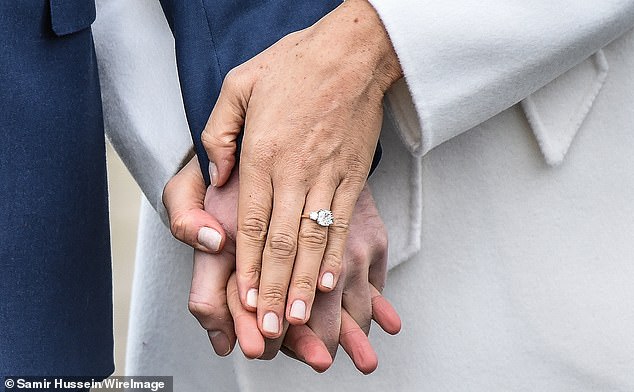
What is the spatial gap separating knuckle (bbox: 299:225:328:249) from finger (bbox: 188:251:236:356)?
9 cm

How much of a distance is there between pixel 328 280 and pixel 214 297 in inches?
4.2

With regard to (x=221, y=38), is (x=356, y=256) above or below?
below

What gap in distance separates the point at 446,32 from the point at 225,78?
207 mm

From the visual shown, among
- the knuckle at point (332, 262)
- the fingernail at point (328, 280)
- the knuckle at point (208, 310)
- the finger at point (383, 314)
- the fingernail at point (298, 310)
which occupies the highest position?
the knuckle at point (332, 262)

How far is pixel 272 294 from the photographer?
85 cm

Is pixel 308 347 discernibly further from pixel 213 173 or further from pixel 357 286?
pixel 213 173

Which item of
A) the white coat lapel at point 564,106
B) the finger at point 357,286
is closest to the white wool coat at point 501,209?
the white coat lapel at point 564,106

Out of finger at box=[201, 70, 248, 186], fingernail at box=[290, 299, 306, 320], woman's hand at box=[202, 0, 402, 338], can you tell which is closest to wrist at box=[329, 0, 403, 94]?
woman's hand at box=[202, 0, 402, 338]

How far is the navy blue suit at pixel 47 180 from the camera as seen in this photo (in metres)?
0.89

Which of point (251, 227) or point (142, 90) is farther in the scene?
point (142, 90)

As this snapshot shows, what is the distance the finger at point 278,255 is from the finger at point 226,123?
7cm

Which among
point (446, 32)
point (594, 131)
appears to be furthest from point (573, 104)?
point (446, 32)

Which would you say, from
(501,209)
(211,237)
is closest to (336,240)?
(211,237)

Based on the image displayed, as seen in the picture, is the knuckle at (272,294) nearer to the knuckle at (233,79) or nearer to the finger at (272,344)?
the finger at (272,344)
